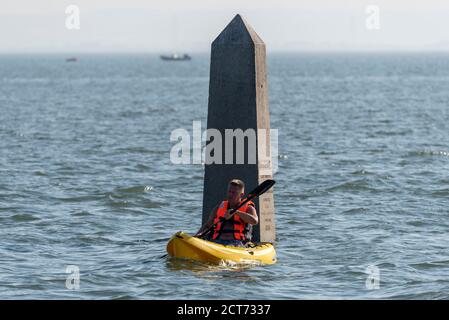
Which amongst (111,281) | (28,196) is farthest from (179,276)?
(28,196)

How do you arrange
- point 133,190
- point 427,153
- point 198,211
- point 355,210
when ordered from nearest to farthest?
point 198,211, point 355,210, point 133,190, point 427,153

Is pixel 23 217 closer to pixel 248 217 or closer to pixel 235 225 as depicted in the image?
pixel 235 225

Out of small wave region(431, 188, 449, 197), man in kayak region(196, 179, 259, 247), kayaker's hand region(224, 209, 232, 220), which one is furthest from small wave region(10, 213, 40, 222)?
small wave region(431, 188, 449, 197)

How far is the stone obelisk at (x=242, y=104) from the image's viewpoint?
15031mm

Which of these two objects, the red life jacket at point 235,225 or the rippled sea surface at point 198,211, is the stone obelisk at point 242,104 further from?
the rippled sea surface at point 198,211

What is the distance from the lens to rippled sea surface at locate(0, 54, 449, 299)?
14.0m

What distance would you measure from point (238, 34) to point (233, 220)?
285 centimetres

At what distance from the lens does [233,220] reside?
48.0 ft

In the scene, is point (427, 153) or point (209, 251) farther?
point (427, 153)

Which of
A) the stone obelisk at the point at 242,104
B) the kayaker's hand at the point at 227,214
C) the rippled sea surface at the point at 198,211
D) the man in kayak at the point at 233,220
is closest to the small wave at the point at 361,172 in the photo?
the rippled sea surface at the point at 198,211

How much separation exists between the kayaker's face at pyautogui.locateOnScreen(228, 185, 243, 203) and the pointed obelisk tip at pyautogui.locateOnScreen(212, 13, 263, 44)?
89.8 inches

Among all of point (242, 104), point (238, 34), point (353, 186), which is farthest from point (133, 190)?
point (238, 34)
